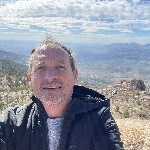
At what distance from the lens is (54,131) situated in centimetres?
331

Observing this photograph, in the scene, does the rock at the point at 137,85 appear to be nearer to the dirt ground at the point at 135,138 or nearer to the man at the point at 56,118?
the dirt ground at the point at 135,138

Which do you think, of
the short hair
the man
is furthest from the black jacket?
the short hair

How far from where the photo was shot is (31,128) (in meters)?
3.28

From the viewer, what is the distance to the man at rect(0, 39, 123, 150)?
10.5 ft

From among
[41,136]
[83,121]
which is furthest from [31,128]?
[83,121]

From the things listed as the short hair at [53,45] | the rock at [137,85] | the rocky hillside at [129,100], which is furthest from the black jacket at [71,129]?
the rock at [137,85]

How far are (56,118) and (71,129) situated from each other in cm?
17

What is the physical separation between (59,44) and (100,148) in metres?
0.99

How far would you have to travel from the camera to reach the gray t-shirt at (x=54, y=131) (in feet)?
10.8

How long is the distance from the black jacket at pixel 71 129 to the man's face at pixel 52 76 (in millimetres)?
158

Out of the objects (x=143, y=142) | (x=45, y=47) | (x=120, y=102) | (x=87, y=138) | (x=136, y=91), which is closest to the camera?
(x=87, y=138)

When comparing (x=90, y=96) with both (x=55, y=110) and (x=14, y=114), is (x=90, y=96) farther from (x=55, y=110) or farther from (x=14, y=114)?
(x=14, y=114)

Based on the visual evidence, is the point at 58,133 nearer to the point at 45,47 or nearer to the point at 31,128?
the point at 31,128

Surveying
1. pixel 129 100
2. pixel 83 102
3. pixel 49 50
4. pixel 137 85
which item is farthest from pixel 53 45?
pixel 137 85
